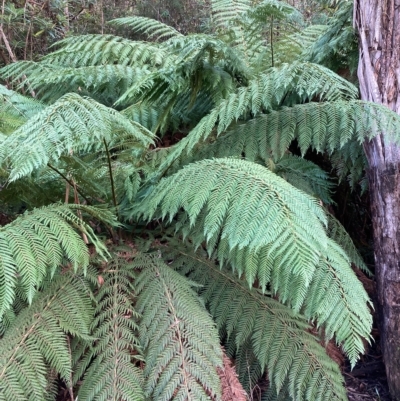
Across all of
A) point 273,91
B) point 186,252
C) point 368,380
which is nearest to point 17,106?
point 186,252

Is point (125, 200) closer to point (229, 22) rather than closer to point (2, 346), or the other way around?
point (2, 346)

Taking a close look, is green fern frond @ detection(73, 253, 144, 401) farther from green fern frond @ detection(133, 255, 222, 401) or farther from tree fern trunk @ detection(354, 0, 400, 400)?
tree fern trunk @ detection(354, 0, 400, 400)

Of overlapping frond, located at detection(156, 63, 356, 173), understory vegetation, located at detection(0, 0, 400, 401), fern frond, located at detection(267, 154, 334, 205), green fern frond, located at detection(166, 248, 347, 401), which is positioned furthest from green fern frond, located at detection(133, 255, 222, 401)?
fern frond, located at detection(267, 154, 334, 205)

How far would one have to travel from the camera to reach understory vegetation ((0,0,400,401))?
38.1 inches

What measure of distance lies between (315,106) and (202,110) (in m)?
0.67

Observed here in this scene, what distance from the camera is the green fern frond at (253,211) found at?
90 cm

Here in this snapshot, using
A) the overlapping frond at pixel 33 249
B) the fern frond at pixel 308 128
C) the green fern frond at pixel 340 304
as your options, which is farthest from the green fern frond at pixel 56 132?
the green fern frond at pixel 340 304

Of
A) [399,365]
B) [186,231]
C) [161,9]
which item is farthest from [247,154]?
[161,9]

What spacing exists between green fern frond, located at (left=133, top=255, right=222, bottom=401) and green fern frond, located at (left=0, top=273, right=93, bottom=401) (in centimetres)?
17

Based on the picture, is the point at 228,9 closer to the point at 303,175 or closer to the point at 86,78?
the point at 86,78

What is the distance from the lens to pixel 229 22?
2.28 m

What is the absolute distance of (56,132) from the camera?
3.24 ft

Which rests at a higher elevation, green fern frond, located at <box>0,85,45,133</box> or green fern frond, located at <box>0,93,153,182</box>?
green fern frond, located at <box>0,93,153,182</box>

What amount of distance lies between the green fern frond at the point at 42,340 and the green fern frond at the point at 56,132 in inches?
14.0
